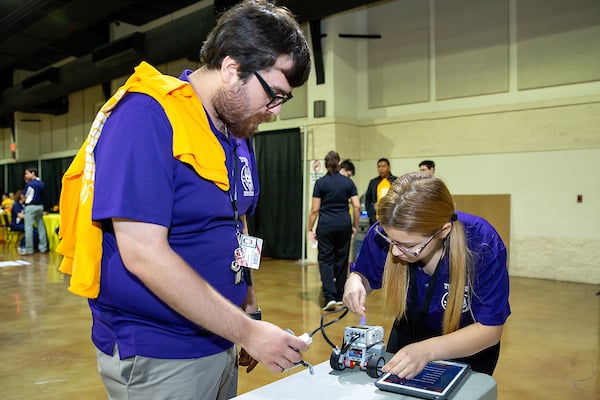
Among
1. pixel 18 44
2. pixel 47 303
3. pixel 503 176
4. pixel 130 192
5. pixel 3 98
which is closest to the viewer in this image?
pixel 130 192

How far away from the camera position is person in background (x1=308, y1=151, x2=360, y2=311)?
419 centimetres

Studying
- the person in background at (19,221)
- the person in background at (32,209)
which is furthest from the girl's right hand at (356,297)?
the person in background at (19,221)

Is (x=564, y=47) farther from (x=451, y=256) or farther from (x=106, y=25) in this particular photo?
(x=106, y=25)

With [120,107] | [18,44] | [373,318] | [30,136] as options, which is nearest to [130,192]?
[120,107]

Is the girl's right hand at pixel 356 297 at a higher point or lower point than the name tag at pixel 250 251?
lower

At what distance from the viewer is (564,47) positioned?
555 centimetres

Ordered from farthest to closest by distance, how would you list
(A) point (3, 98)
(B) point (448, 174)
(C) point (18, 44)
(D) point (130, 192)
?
(A) point (3, 98) → (C) point (18, 44) → (B) point (448, 174) → (D) point (130, 192)

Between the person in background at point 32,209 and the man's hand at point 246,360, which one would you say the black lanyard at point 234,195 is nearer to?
the man's hand at point 246,360

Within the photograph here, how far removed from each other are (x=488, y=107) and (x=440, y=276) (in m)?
5.23

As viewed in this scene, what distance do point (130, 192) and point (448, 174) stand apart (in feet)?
19.7

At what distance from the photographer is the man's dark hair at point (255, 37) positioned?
3.02 ft

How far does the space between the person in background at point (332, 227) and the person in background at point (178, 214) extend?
318cm

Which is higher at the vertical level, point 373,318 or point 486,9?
point 486,9

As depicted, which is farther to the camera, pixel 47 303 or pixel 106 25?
pixel 106 25
